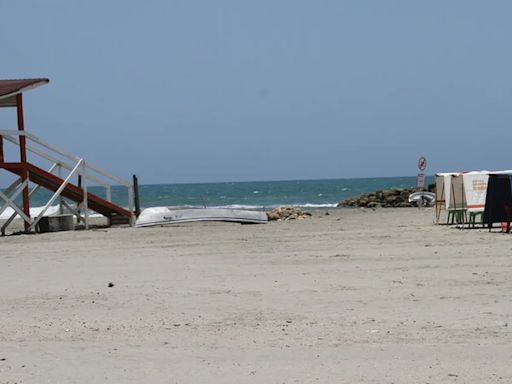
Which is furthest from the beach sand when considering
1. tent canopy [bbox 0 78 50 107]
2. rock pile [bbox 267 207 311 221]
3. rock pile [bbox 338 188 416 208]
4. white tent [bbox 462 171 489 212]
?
rock pile [bbox 338 188 416 208]

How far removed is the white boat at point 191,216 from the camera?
2670cm

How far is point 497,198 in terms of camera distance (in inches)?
832

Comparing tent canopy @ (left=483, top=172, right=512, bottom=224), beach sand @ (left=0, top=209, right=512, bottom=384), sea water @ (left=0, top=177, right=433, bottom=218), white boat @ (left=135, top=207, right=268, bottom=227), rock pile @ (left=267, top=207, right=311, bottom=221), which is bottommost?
sea water @ (left=0, top=177, right=433, bottom=218)

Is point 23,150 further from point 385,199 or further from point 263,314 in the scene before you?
point 385,199

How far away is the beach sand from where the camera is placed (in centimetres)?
700

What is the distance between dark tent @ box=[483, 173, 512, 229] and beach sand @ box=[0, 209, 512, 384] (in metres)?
3.43

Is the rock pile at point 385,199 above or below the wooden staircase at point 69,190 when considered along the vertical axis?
below

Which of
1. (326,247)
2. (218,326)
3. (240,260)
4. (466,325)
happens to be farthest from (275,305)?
(326,247)

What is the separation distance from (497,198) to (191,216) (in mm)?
9567

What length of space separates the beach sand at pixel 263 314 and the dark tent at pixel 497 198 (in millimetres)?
3433

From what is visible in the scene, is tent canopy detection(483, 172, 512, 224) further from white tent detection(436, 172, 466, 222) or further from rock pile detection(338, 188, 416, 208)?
rock pile detection(338, 188, 416, 208)

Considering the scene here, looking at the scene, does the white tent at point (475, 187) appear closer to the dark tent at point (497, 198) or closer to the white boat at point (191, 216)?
the dark tent at point (497, 198)

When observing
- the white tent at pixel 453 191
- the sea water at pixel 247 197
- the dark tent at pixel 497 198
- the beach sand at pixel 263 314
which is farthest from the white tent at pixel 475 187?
the sea water at pixel 247 197

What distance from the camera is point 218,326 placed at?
8844 mm
